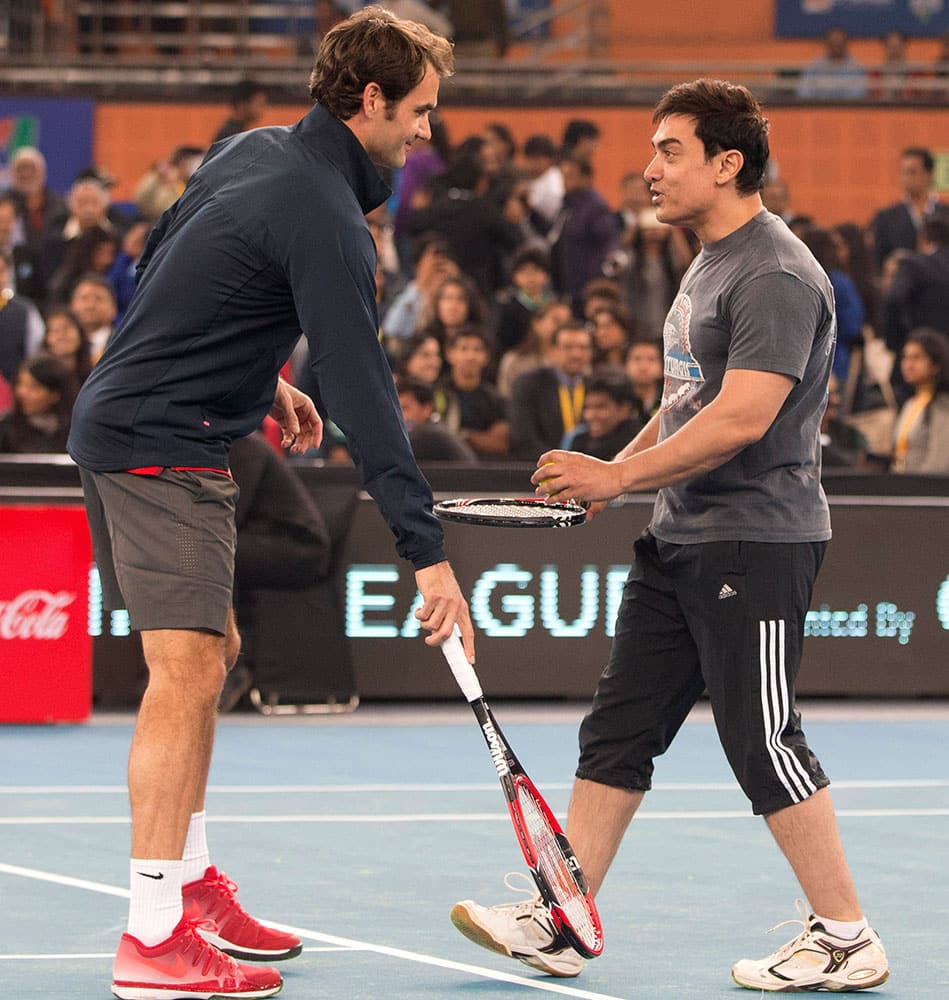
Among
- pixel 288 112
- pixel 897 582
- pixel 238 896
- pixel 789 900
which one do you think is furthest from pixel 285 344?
pixel 288 112

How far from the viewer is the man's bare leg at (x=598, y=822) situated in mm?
5465

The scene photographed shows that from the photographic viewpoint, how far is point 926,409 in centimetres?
1238

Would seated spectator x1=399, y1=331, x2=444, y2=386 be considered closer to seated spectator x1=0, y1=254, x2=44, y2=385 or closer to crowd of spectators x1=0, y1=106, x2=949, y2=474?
crowd of spectators x1=0, y1=106, x2=949, y2=474

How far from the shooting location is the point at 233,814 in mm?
7875

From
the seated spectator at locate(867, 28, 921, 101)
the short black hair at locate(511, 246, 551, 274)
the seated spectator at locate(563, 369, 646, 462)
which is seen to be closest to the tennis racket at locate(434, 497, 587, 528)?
the seated spectator at locate(563, 369, 646, 462)

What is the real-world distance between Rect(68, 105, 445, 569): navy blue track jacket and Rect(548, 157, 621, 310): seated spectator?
37.4ft

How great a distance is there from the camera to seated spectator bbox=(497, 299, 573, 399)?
13602 millimetres

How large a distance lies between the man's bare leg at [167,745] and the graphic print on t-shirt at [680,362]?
1.40 metres

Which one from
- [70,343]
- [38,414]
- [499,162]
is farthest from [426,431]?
[499,162]

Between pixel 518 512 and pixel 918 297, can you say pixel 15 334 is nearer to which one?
pixel 918 297

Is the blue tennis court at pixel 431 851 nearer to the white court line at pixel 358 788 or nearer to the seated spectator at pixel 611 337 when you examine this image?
the white court line at pixel 358 788

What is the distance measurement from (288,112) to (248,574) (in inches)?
373

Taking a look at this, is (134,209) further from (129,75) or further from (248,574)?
(248,574)

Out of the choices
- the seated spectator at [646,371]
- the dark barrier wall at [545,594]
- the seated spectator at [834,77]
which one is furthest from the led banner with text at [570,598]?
the seated spectator at [834,77]
